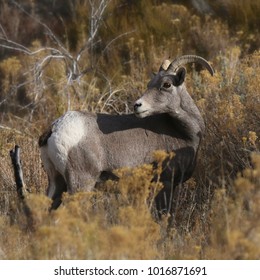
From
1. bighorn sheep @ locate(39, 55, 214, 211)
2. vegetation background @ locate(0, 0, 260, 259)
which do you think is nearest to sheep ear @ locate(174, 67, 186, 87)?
bighorn sheep @ locate(39, 55, 214, 211)

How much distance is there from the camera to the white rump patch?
766 cm

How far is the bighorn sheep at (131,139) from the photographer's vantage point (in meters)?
7.73

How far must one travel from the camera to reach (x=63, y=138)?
7.65m

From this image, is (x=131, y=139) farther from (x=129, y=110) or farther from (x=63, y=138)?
(x=129, y=110)

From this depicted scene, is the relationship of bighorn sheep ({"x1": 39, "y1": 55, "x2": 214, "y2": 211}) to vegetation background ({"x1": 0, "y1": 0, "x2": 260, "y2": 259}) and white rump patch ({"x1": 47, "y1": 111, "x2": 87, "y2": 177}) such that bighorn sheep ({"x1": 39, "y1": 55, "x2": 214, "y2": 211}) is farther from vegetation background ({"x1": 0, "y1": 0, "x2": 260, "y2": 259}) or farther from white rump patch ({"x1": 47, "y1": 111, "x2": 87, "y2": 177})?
vegetation background ({"x1": 0, "y1": 0, "x2": 260, "y2": 259})

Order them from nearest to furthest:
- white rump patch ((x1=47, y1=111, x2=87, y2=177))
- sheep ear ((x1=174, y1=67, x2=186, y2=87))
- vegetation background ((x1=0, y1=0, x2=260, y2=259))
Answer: vegetation background ((x1=0, y1=0, x2=260, y2=259)), white rump patch ((x1=47, y1=111, x2=87, y2=177)), sheep ear ((x1=174, y1=67, x2=186, y2=87))

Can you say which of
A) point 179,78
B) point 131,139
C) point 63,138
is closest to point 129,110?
point 179,78

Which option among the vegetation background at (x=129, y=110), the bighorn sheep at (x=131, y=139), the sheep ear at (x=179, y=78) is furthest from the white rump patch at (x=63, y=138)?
the sheep ear at (x=179, y=78)

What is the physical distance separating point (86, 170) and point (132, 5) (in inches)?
335

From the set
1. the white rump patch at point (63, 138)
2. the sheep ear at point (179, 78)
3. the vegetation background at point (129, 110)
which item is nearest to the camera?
the vegetation background at point (129, 110)

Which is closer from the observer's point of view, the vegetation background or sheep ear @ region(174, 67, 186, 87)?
the vegetation background

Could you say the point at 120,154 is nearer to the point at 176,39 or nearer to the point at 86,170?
the point at 86,170

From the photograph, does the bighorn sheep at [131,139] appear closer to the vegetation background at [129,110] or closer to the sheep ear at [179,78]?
the sheep ear at [179,78]

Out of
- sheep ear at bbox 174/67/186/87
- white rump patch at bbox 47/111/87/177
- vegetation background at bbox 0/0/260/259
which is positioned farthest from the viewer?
sheep ear at bbox 174/67/186/87
